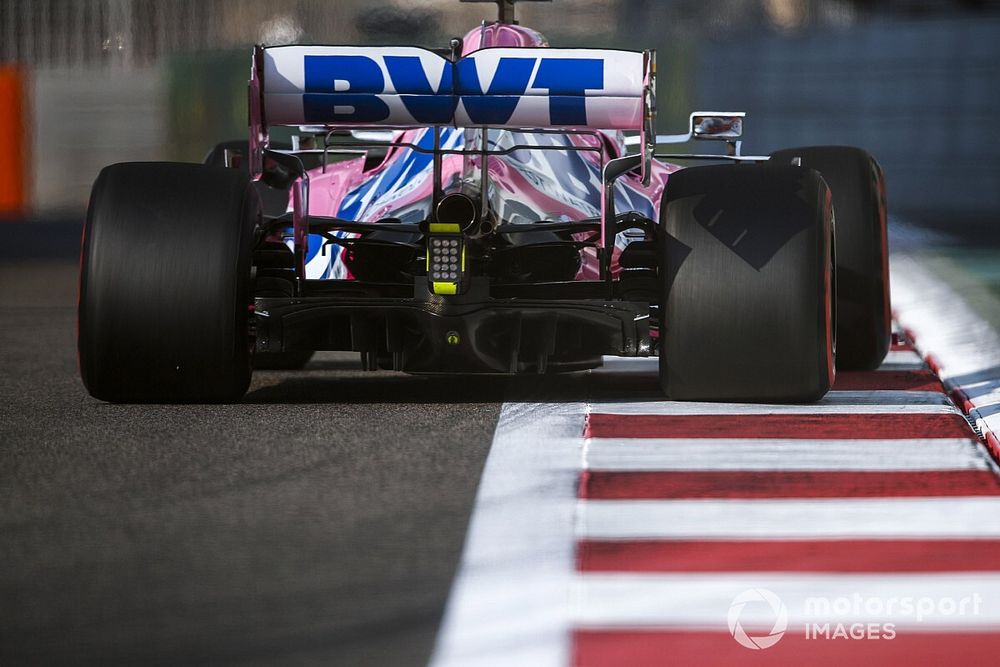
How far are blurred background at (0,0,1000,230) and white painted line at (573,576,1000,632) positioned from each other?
19305 millimetres

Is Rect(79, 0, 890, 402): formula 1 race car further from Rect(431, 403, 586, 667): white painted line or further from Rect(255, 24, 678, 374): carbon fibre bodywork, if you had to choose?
Rect(431, 403, 586, 667): white painted line

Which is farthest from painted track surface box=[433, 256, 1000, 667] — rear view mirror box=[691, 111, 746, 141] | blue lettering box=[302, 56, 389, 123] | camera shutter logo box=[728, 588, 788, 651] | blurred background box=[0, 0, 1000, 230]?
blurred background box=[0, 0, 1000, 230]

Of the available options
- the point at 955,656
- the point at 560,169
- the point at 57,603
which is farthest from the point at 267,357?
the point at 955,656

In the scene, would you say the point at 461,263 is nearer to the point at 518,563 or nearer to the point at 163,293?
the point at 163,293

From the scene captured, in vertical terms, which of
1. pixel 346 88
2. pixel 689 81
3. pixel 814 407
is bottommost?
pixel 689 81

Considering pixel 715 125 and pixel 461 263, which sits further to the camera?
pixel 715 125

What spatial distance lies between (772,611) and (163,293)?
2975 millimetres

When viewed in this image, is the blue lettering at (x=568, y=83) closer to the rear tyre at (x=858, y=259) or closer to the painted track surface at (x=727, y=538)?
the painted track surface at (x=727, y=538)

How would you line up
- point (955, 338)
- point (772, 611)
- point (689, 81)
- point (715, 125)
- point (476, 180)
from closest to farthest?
1. point (772, 611)
2. point (476, 180)
3. point (715, 125)
4. point (955, 338)
5. point (689, 81)

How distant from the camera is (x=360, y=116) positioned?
231 inches

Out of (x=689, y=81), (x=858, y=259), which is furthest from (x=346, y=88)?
(x=689, y=81)

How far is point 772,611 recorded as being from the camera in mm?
3299

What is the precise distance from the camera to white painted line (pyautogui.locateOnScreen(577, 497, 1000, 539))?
3904 mm

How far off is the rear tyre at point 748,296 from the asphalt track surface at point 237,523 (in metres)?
0.70
